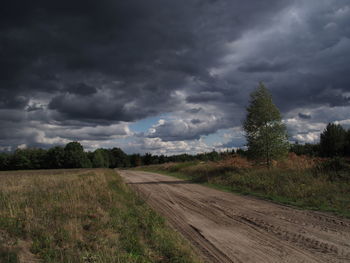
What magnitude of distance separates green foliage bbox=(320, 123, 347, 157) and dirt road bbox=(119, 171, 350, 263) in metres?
48.0

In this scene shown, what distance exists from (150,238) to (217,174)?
20792 mm

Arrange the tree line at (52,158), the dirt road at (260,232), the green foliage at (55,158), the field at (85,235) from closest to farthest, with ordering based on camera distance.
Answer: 1. the field at (85,235)
2. the dirt road at (260,232)
3. the tree line at (52,158)
4. the green foliage at (55,158)

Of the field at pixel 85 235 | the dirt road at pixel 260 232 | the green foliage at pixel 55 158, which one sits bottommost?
→ the dirt road at pixel 260 232

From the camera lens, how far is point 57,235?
23.6 ft

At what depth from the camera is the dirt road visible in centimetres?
618

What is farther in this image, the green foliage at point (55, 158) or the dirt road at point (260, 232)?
the green foliage at point (55, 158)

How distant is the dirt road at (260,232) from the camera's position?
20.3ft

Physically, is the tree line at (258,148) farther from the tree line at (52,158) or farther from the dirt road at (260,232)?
the dirt road at (260,232)

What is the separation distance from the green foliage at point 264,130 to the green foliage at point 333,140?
33226 mm

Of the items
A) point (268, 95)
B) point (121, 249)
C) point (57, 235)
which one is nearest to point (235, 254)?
point (121, 249)

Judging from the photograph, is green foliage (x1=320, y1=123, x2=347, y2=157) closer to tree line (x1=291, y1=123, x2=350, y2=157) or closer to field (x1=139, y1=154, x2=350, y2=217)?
tree line (x1=291, y1=123, x2=350, y2=157)

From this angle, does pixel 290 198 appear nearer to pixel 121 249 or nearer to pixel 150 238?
pixel 150 238

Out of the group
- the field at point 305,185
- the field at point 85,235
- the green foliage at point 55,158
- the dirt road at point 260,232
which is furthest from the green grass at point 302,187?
the green foliage at point 55,158

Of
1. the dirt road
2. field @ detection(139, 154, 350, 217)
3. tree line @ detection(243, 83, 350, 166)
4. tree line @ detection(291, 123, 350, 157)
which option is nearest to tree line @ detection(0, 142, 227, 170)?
tree line @ detection(291, 123, 350, 157)
